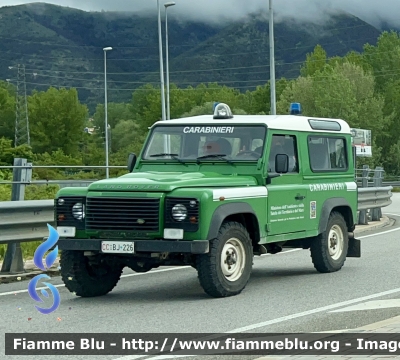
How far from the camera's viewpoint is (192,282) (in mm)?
12938

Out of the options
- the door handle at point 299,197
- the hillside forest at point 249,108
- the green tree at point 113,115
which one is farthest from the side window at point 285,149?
the green tree at point 113,115

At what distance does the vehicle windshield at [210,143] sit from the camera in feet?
41.0

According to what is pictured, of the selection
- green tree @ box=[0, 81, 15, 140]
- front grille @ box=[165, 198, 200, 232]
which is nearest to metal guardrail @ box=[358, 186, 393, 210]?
front grille @ box=[165, 198, 200, 232]

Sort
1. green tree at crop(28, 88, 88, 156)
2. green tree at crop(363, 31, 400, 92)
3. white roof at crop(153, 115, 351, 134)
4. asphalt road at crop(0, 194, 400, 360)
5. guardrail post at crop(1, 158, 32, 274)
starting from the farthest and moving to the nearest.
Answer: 1. green tree at crop(28, 88, 88, 156)
2. green tree at crop(363, 31, 400, 92)
3. guardrail post at crop(1, 158, 32, 274)
4. white roof at crop(153, 115, 351, 134)
5. asphalt road at crop(0, 194, 400, 360)

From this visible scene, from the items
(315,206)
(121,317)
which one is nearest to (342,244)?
(315,206)

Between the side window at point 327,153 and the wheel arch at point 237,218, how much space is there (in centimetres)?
191

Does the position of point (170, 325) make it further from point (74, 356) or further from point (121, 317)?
point (74, 356)

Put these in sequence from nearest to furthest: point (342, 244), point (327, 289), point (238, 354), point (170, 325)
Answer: point (238, 354) → point (170, 325) → point (327, 289) → point (342, 244)

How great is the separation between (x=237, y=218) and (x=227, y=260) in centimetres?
64

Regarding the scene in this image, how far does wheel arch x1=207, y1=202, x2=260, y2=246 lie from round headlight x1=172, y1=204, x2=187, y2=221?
0.31m

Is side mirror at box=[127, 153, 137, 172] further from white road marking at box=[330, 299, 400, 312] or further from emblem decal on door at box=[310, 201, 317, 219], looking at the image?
white road marking at box=[330, 299, 400, 312]

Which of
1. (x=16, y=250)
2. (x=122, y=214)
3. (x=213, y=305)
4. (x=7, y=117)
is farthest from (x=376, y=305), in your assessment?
(x=7, y=117)

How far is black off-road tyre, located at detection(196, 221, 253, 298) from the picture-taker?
35.8 feet

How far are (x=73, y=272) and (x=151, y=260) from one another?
35.3 inches
